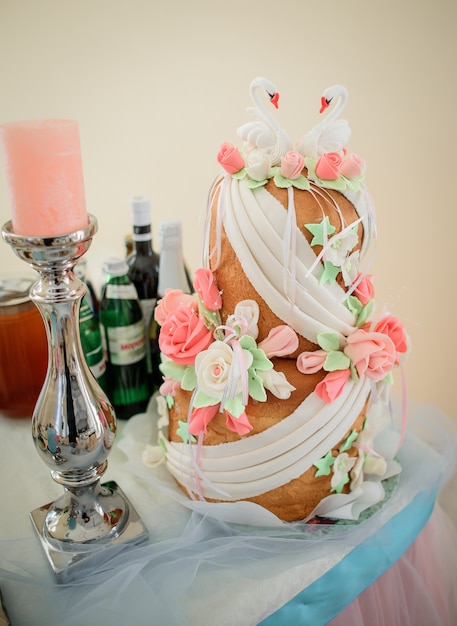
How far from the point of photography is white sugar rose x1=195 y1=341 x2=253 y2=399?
0.75 meters

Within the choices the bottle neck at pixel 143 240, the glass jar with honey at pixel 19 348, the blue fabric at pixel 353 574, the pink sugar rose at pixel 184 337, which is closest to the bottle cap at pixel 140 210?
the bottle neck at pixel 143 240

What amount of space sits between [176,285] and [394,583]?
0.68 meters

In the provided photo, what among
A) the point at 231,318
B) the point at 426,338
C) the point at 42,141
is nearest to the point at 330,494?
the point at 231,318

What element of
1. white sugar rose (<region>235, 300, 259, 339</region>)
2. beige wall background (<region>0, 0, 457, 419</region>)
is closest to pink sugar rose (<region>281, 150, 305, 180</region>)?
white sugar rose (<region>235, 300, 259, 339</region>)

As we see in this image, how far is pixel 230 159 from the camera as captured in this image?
0.77 metres

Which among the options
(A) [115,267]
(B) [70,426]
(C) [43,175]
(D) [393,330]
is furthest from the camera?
(A) [115,267]

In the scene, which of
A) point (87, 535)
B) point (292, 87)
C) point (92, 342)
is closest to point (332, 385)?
point (87, 535)

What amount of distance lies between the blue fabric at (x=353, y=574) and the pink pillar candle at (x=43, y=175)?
0.59 m

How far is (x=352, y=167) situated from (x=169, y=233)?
46cm

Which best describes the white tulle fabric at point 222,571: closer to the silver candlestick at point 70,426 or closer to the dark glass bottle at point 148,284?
the silver candlestick at point 70,426

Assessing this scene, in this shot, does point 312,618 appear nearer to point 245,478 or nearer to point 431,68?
point 245,478

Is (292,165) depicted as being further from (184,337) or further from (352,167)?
(184,337)

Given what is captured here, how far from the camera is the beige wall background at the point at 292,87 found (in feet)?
4.41

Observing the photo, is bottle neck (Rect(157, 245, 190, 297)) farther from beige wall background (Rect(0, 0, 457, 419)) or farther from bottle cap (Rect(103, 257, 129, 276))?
beige wall background (Rect(0, 0, 457, 419))
